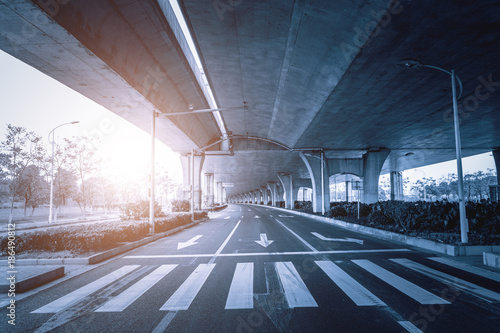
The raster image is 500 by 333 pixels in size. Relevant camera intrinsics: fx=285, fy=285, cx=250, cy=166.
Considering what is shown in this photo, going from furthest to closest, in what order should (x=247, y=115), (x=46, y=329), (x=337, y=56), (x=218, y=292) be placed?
1. (x=247, y=115)
2. (x=337, y=56)
3. (x=218, y=292)
4. (x=46, y=329)

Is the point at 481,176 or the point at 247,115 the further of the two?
→ the point at 481,176

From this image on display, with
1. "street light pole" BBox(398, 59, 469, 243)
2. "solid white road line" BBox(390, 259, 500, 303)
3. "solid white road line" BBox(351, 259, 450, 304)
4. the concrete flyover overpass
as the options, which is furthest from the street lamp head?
"solid white road line" BBox(351, 259, 450, 304)

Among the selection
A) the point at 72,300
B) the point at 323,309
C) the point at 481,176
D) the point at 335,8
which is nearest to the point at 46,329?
the point at 72,300

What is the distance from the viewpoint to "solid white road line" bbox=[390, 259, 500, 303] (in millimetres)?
5395

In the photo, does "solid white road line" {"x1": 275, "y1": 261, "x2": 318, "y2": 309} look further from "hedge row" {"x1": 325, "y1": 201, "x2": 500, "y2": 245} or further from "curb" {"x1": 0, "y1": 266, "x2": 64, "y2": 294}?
"hedge row" {"x1": 325, "y1": 201, "x2": 500, "y2": 245}

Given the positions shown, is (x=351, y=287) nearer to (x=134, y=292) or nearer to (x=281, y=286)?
(x=281, y=286)

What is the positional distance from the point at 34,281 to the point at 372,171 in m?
34.6

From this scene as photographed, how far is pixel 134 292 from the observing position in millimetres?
5797

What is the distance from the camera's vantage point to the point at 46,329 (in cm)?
413

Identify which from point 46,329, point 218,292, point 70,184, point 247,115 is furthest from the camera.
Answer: point 70,184

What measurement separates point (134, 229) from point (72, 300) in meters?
7.63

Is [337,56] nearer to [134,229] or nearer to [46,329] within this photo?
[134,229]

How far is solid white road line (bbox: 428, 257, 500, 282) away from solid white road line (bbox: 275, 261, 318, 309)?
4.57 m

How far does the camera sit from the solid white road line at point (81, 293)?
4.95 meters
